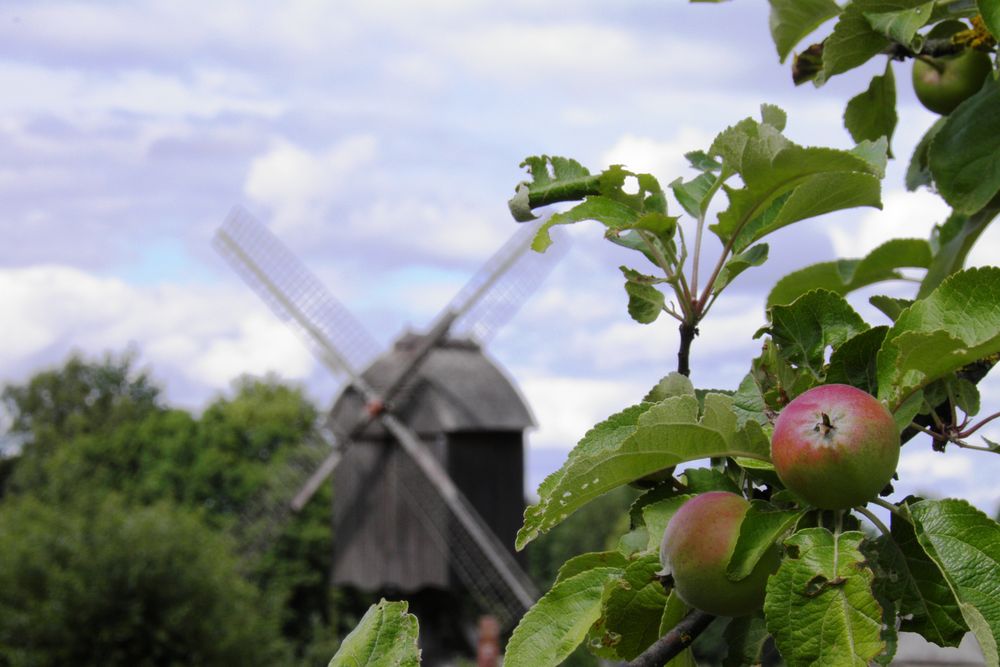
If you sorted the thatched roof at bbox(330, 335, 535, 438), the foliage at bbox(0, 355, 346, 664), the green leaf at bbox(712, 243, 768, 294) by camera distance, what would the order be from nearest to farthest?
the green leaf at bbox(712, 243, 768, 294) → the thatched roof at bbox(330, 335, 535, 438) → the foliage at bbox(0, 355, 346, 664)

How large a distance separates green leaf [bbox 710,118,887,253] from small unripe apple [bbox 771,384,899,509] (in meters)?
0.20

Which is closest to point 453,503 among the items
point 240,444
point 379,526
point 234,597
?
point 379,526

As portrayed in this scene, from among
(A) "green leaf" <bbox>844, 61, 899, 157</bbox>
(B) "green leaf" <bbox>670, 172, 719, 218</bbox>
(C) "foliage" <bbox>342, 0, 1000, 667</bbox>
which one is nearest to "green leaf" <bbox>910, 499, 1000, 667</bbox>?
(C) "foliage" <bbox>342, 0, 1000, 667</bbox>

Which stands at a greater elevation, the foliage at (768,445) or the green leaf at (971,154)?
the green leaf at (971,154)

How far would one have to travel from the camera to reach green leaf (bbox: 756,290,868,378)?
0.96m

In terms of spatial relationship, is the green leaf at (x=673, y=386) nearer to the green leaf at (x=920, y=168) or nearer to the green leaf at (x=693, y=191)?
the green leaf at (x=693, y=191)

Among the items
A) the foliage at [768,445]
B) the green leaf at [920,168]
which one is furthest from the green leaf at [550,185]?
the green leaf at [920,168]

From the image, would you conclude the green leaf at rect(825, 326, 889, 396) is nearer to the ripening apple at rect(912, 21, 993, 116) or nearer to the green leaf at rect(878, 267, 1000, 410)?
the green leaf at rect(878, 267, 1000, 410)

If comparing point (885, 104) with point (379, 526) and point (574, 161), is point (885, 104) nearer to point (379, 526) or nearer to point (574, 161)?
point (574, 161)

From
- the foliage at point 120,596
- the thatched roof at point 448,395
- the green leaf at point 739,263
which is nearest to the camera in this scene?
the green leaf at point 739,263

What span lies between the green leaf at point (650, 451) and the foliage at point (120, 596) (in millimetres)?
16576

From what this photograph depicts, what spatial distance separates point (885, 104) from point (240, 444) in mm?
29526

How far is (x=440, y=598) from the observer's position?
62.0 feet

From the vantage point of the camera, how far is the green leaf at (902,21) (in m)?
1.31
